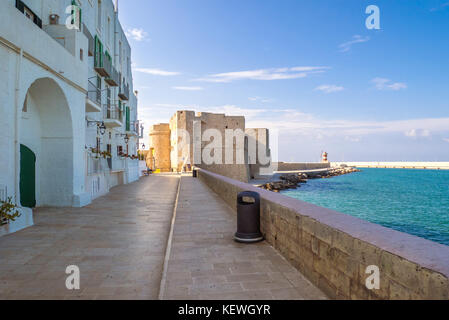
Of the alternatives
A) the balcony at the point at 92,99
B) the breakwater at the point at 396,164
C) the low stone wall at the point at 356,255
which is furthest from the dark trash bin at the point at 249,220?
the breakwater at the point at 396,164

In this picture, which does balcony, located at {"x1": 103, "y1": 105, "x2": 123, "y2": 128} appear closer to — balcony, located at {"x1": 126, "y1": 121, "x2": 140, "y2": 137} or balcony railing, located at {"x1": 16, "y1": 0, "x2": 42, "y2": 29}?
balcony, located at {"x1": 126, "y1": 121, "x2": 140, "y2": 137}

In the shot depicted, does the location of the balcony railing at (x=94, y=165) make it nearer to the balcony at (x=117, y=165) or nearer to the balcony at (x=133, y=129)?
the balcony at (x=117, y=165)

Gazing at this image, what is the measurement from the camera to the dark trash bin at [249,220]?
17.7 ft

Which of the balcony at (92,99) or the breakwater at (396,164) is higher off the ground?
the balcony at (92,99)

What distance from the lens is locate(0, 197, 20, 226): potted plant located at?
6389mm

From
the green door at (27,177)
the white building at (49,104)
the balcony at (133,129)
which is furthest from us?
the balcony at (133,129)

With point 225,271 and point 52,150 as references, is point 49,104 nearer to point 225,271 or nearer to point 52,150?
point 52,150

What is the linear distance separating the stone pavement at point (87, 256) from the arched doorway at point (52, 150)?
126cm

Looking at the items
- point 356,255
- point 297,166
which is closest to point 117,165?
point 356,255

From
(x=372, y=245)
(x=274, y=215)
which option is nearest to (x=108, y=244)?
(x=274, y=215)

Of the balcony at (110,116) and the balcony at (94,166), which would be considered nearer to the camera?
the balcony at (94,166)

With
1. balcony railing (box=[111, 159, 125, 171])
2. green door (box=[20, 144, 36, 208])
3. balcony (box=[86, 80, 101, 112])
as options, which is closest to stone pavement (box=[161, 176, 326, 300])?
green door (box=[20, 144, 36, 208])

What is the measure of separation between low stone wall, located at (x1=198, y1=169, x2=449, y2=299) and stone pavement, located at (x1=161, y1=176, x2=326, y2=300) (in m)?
0.26

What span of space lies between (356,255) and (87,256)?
448 centimetres
